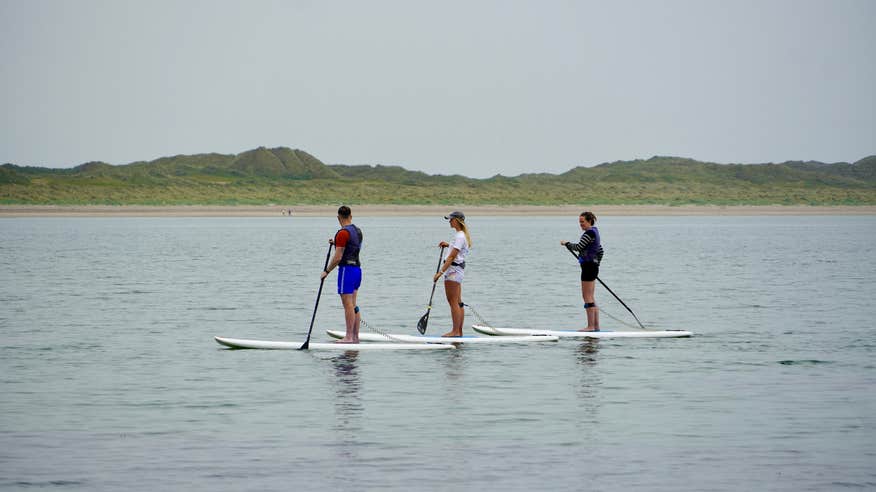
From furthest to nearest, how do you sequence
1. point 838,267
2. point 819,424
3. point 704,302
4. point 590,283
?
point 838,267, point 704,302, point 590,283, point 819,424

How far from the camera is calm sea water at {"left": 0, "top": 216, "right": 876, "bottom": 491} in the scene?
10.8m

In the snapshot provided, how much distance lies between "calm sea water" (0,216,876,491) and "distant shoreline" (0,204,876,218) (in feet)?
374

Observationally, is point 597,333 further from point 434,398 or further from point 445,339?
point 434,398

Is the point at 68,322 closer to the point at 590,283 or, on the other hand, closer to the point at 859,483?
the point at 590,283

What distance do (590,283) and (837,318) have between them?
7233 millimetres

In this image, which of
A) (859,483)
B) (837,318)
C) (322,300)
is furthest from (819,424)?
(322,300)

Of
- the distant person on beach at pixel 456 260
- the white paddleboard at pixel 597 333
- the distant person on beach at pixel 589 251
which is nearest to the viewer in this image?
the distant person on beach at pixel 456 260

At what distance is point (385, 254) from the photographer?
5481 centimetres

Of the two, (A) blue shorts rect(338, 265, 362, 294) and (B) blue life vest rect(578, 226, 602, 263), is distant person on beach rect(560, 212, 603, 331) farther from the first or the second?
(A) blue shorts rect(338, 265, 362, 294)

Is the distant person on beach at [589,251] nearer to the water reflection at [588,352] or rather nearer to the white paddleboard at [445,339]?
the water reflection at [588,352]

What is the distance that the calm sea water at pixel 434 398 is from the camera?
35.6 ft

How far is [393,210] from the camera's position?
15388 centimetres

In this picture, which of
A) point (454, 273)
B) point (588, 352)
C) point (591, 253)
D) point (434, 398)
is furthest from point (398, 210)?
point (434, 398)

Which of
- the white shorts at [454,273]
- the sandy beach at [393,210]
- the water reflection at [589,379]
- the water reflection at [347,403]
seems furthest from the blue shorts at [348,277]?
the sandy beach at [393,210]
